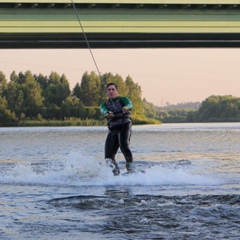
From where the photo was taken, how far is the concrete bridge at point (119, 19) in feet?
119

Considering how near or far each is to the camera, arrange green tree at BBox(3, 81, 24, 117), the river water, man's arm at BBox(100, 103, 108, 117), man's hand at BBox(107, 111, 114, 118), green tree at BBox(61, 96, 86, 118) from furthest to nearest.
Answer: green tree at BBox(3, 81, 24, 117) → green tree at BBox(61, 96, 86, 118) → man's arm at BBox(100, 103, 108, 117) → man's hand at BBox(107, 111, 114, 118) → the river water

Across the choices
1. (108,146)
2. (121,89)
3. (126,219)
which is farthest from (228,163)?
(121,89)

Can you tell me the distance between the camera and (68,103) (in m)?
93.8

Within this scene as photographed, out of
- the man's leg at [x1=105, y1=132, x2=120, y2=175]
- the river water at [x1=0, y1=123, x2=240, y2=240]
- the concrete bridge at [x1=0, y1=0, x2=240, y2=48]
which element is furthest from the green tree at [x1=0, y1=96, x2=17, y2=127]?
the man's leg at [x1=105, y1=132, x2=120, y2=175]

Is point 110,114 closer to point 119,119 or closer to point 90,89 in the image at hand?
point 119,119

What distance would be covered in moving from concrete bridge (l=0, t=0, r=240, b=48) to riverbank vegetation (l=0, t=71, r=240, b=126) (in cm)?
4414

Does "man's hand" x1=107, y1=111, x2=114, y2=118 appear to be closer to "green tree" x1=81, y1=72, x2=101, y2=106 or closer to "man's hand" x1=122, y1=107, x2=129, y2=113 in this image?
"man's hand" x1=122, y1=107, x2=129, y2=113

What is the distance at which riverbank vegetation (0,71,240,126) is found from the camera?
90750 mm

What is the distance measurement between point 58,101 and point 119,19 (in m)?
62.8

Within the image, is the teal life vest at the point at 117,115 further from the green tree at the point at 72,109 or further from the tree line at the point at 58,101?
the green tree at the point at 72,109

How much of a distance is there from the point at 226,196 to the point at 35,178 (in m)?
4.39

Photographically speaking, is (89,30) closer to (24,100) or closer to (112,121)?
(112,121)

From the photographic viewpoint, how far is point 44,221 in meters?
7.68

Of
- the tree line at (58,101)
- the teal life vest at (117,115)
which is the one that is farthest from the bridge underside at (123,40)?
the tree line at (58,101)
